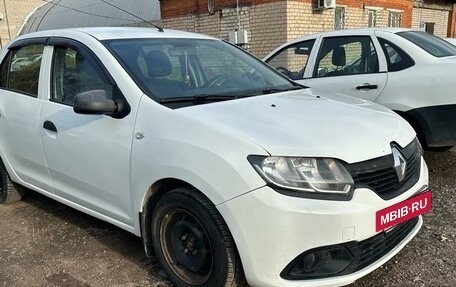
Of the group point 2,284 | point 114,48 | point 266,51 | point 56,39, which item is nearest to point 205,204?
point 114,48

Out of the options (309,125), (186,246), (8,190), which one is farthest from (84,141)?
(8,190)

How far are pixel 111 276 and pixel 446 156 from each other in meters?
4.30

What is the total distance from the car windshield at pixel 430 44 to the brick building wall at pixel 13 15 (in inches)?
1100

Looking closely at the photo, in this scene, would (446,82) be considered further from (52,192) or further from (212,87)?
(52,192)

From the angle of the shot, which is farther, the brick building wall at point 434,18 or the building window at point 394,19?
the brick building wall at point 434,18

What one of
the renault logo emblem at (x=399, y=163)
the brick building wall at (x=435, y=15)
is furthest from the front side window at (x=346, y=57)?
the brick building wall at (x=435, y=15)

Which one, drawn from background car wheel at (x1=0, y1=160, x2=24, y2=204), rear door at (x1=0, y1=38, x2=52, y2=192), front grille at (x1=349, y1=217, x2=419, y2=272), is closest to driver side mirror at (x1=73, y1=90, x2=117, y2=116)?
rear door at (x1=0, y1=38, x2=52, y2=192)

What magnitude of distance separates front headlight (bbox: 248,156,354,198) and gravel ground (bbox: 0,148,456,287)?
0.89 metres

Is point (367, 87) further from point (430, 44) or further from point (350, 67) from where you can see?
point (430, 44)

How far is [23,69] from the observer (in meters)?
4.07

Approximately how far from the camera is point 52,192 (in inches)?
145

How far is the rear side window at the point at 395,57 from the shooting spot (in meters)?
4.80

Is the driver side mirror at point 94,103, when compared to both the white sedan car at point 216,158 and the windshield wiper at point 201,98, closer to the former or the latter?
the white sedan car at point 216,158

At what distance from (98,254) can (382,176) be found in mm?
2149
